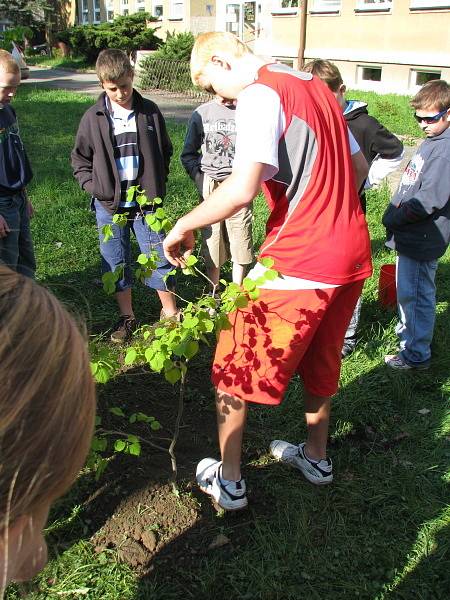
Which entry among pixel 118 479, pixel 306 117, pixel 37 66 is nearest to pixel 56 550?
pixel 118 479

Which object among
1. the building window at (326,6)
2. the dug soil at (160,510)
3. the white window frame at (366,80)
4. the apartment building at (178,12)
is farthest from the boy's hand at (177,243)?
the apartment building at (178,12)

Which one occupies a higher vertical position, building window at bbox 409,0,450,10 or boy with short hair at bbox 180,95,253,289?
building window at bbox 409,0,450,10

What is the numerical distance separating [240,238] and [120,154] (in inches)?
49.2

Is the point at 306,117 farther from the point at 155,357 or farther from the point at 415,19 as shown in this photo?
the point at 415,19

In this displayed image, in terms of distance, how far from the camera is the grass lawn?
215cm

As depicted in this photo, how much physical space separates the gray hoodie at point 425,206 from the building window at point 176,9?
26.4 meters

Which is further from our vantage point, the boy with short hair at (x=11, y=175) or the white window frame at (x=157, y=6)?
the white window frame at (x=157, y=6)

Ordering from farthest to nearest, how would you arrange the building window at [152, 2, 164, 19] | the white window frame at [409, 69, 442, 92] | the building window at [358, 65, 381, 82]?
the building window at [152, 2, 164, 19] → the building window at [358, 65, 381, 82] → the white window frame at [409, 69, 442, 92]

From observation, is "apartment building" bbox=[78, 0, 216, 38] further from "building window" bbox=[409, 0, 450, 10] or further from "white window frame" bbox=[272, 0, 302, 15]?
"building window" bbox=[409, 0, 450, 10]

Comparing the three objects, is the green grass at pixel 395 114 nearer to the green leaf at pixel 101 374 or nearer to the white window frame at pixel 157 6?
the green leaf at pixel 101 374

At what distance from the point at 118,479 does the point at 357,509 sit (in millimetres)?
1108

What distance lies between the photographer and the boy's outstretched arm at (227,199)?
1.83 m

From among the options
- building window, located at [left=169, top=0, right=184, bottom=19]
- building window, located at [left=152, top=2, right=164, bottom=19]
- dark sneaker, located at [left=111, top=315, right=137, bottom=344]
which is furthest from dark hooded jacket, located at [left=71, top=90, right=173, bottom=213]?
building window, located at [left=152, top=2, right=164, bottom=19]

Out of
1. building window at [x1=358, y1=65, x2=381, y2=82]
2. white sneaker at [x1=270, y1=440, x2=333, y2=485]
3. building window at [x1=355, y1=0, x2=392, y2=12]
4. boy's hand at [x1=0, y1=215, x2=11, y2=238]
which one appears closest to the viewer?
white sneaker at [x1=270, y1=440, x2=333, y2=485]
